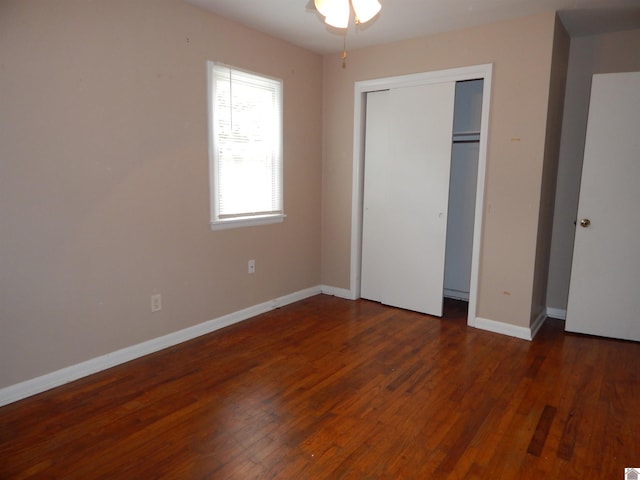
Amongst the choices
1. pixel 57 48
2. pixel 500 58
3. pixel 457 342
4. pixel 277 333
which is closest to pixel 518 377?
pixel 457 342

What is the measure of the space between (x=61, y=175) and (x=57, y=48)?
2.37 ft

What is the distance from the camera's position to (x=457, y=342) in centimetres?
340

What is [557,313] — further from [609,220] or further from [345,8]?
[345,8]

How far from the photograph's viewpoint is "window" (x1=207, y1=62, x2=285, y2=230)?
339 centimetres

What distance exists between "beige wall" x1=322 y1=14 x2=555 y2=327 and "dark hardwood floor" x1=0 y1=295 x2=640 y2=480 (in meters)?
0.52

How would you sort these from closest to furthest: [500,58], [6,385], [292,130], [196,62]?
[6,385]
[196,62]
[500,58]
[292,130]


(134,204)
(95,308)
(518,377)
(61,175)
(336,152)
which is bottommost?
(518,377)

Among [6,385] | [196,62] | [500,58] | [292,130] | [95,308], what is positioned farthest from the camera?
[292,130]

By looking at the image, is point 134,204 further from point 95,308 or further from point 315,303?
point 315,303

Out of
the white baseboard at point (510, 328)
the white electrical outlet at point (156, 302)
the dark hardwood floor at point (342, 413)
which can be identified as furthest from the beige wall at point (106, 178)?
the white baseboard at point (510, 328)

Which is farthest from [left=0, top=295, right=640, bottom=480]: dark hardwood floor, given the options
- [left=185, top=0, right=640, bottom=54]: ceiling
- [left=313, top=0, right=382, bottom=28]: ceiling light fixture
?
[left=185, top=0, right=640, bottom=54]: ceiling

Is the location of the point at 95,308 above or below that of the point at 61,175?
below

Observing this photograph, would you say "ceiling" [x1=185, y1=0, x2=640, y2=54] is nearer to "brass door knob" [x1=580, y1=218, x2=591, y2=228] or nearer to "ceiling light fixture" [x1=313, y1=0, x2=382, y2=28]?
"ceiling light fixture" [x1=313, y1=0, x2=382, y2=28]

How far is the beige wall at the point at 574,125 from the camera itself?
11.6ft
